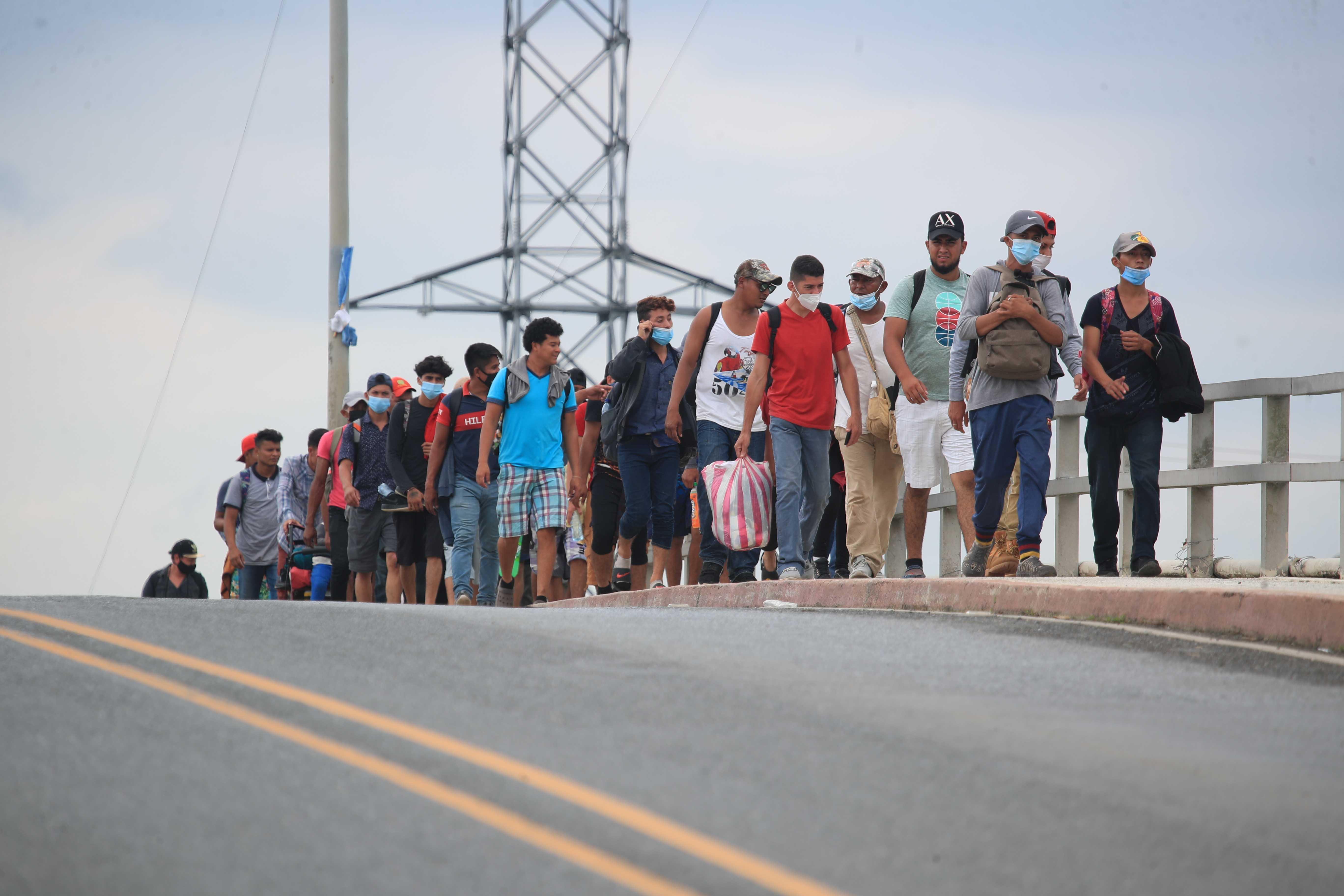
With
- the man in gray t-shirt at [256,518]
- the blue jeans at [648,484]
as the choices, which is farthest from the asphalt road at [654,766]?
the man in gray t-shirt at [256,518]

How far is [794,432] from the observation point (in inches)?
405

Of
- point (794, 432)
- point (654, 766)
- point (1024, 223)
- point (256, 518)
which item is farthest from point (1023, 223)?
point (256, 518)

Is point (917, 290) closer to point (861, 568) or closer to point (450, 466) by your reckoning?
point (861, 568)

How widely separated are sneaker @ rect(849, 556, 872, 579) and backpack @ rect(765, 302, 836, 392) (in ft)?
4.02

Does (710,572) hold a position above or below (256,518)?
below

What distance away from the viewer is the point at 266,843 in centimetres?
374

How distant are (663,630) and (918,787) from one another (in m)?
3.07

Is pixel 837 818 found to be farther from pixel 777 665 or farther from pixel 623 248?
pixel 623 248

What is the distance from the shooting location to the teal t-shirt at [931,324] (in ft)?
33.9

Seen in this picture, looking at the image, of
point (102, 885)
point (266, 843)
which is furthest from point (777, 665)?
point (102, 885)

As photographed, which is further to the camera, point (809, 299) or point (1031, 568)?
point (809, 299)

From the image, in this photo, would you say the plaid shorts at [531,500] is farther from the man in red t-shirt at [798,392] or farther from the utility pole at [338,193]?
the utility pole at [338,193]

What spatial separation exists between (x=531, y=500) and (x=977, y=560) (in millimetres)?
3330

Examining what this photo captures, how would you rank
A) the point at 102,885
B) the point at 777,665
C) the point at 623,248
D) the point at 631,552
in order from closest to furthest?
1. the point at 102,885
2. the point at 777,665
3. the point at 631,552
4. the point at 623,248
